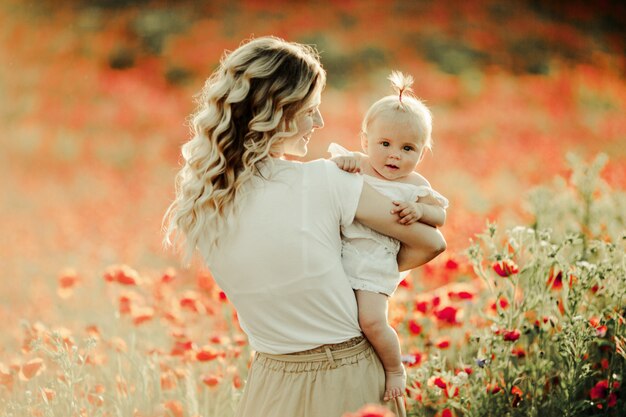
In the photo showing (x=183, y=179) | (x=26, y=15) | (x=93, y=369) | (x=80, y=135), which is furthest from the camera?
(x=26, y=15)

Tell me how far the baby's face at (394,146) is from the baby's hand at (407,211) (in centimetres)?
20

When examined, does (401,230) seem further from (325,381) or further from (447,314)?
(447,314)

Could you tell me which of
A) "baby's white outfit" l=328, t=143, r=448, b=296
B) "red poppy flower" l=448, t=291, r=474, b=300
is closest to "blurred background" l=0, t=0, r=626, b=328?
"red poppy flower" l=448, t=291, r=474, b=300

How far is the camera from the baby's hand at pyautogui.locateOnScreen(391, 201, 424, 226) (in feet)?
6.23

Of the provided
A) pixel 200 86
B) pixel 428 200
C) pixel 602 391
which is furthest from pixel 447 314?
pixel 200 86

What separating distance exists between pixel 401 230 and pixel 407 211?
6 centimetres

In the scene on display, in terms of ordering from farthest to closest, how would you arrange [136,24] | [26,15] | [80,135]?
1. [136,24]
2. [26,15]
3. [80,135]

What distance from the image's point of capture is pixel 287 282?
1.83m

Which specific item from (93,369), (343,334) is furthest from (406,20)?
(343,334)

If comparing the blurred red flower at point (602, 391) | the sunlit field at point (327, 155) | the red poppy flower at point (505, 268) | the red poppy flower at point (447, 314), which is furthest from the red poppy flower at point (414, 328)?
the blurred red flower at point (602, 391)

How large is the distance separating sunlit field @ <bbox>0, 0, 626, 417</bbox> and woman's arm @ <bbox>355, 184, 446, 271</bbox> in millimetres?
545

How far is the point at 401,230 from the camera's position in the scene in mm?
1928

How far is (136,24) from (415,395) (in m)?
10.2

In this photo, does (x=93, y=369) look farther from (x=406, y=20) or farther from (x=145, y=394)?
(x=406, y=20)
